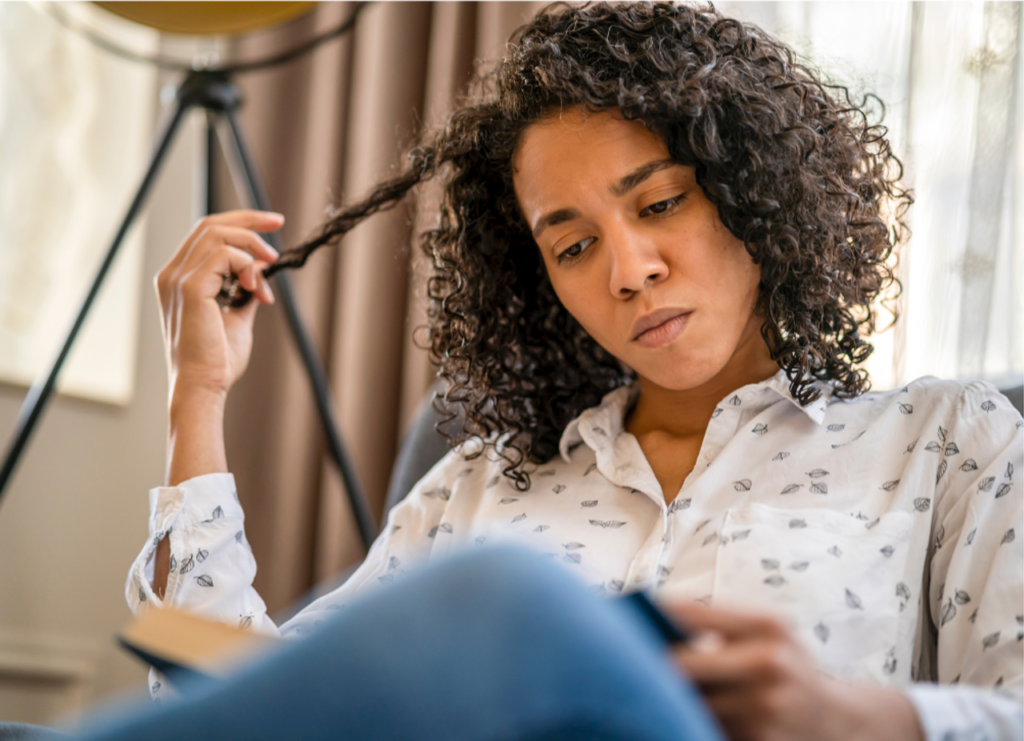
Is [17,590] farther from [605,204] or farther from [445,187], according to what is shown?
[605,204]

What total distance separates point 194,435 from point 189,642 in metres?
0.61

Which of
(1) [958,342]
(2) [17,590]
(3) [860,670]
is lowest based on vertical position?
(2) [17,590]

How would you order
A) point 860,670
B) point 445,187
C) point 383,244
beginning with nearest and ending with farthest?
point 860,670
point 445,187
point 383,244

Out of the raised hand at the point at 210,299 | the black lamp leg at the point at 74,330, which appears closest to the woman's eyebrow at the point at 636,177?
the raised hand at the point at 210,299

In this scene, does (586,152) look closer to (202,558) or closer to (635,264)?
(635,264)

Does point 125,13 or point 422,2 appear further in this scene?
point 422,2

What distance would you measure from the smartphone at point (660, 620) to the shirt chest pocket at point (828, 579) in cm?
30

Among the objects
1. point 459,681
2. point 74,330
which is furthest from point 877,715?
point 74,330

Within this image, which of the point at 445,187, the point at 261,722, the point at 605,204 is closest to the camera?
the point at 261,722

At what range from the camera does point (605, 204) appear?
3.04ft

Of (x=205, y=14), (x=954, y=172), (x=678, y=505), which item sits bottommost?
(x=678, y=505)

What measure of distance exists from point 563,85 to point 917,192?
1.93 feet

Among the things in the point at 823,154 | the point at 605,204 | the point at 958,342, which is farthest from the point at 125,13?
the point at 958,342

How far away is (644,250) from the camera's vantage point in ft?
2.99
